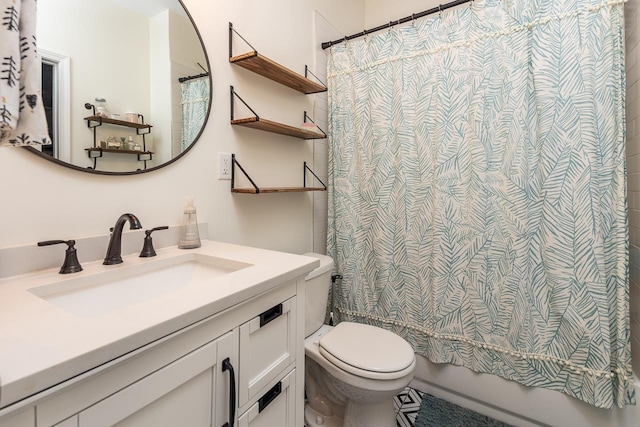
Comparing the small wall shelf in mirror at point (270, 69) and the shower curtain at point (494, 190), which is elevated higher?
the small wall shelf in mirror at point (270, 69)

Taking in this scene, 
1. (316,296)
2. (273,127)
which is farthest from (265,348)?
(273,127)

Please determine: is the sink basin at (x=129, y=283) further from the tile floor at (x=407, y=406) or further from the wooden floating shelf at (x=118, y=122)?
the tile floor at (x=407, y=406)

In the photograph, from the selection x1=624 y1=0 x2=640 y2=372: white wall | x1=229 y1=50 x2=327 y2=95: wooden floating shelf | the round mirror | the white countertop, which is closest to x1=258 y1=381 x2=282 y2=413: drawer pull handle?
the white countertop

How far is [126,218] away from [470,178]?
4.71 ft

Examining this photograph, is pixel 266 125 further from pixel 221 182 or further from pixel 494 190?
pixel 494 190

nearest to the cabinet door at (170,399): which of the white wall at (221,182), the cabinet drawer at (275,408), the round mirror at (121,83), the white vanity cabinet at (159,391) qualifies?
the white vanity cabinet at (159,391)

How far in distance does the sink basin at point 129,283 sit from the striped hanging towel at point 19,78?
0.41 metres

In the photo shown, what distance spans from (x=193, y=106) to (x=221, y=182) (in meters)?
0.32

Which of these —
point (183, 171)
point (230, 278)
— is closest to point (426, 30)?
point (183, 171)

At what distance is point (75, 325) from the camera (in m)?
0.51

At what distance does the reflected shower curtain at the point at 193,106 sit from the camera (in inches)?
46.3

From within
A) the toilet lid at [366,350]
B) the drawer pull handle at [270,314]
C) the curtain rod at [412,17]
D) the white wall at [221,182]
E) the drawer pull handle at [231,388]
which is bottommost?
the toilet lid at [366,350]

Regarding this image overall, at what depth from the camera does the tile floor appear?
1495mm

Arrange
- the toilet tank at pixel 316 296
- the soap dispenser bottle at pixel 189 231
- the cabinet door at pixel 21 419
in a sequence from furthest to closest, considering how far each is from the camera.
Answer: the toilet tank at pixel 316 296 < the soap dispenser bottle at pixel 189 231 < the cabinet door at pixel 21 419
